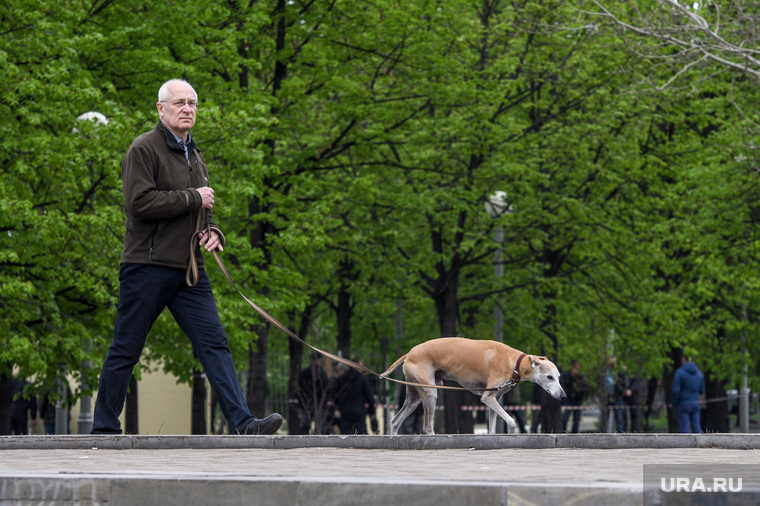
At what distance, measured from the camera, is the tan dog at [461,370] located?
32.4 feet

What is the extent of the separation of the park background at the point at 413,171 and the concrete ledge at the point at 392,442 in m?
7.17

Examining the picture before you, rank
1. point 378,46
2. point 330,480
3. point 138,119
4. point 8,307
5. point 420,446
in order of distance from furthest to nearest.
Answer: point 378,46 < point 138,119 < point 8,307 < point 420,446 < point 330,480

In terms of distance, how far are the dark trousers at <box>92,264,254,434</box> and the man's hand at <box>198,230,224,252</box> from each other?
0.73ft

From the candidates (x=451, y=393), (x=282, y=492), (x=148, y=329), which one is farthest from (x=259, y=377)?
(x=282, y=492)

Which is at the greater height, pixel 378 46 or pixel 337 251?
pixel 378 46

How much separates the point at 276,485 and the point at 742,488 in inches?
63.2

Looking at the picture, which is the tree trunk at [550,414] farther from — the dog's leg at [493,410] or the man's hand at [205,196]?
the man's hand at [205,196]

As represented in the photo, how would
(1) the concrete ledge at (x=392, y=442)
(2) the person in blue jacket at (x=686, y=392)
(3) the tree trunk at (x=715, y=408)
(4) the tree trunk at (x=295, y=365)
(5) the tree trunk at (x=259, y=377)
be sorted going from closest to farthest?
(1) the concrete ledge at (x=392, y=442) → (5) the tree trunk at (x=259, y=377) → (2) the person in blue jacket at (x=686, y=392) → (4) the tree trunk at (x=295, y=365) → (3) the tree trunk at (x=715, y=408)

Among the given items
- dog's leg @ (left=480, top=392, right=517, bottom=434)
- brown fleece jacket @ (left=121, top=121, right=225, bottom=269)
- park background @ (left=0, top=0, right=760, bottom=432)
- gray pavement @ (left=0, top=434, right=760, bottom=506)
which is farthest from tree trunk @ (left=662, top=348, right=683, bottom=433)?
brown fleece jacket @ (left=121, top=121, right=225, bottom=269)

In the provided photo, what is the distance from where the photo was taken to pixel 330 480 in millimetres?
4262

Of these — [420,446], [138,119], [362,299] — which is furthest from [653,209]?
[420,446]

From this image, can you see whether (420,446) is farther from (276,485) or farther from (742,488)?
(742,488)

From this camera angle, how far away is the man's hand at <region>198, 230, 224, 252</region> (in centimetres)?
726

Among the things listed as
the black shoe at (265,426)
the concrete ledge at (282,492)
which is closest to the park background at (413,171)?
the black shoe at (265,426)
